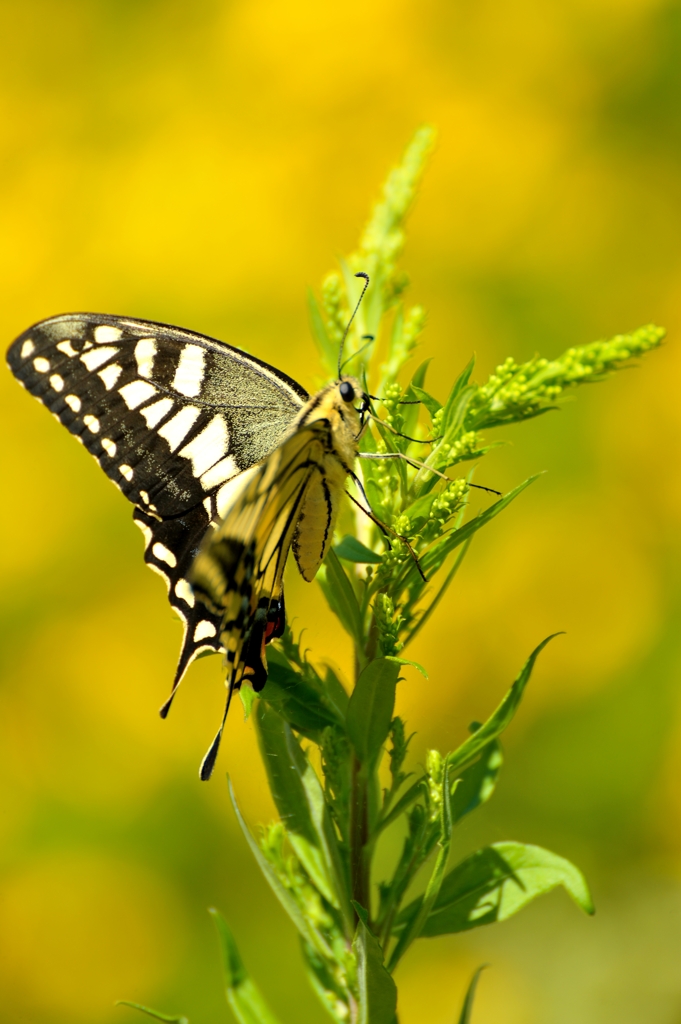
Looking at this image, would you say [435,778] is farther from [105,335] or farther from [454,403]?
[105,335]

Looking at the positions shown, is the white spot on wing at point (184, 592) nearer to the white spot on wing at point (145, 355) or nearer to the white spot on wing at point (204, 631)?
the white spot on wing at point (204, 631)

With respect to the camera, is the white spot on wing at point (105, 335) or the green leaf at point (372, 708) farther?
the white spot on wing at point (105, 335)

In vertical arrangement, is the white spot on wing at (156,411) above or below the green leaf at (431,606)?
above

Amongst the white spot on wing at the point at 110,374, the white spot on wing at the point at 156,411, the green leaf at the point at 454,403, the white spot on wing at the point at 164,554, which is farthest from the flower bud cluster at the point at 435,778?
the white spot on wing at the point at 110,374

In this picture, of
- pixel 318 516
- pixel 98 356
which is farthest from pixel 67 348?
pixel 318 516

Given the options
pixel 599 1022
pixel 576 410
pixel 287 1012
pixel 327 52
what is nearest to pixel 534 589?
pixel 576 410

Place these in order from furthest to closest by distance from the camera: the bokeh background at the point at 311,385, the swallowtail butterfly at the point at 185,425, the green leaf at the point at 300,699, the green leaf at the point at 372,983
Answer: the bokeh background at the point at 311,385 < the swallowtail butterfly at the point at 185,425 < the green leaf at the point at 300,699 < the green leaf at the point at 372,983

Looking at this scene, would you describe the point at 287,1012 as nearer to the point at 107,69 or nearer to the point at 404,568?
the point at 404,568
